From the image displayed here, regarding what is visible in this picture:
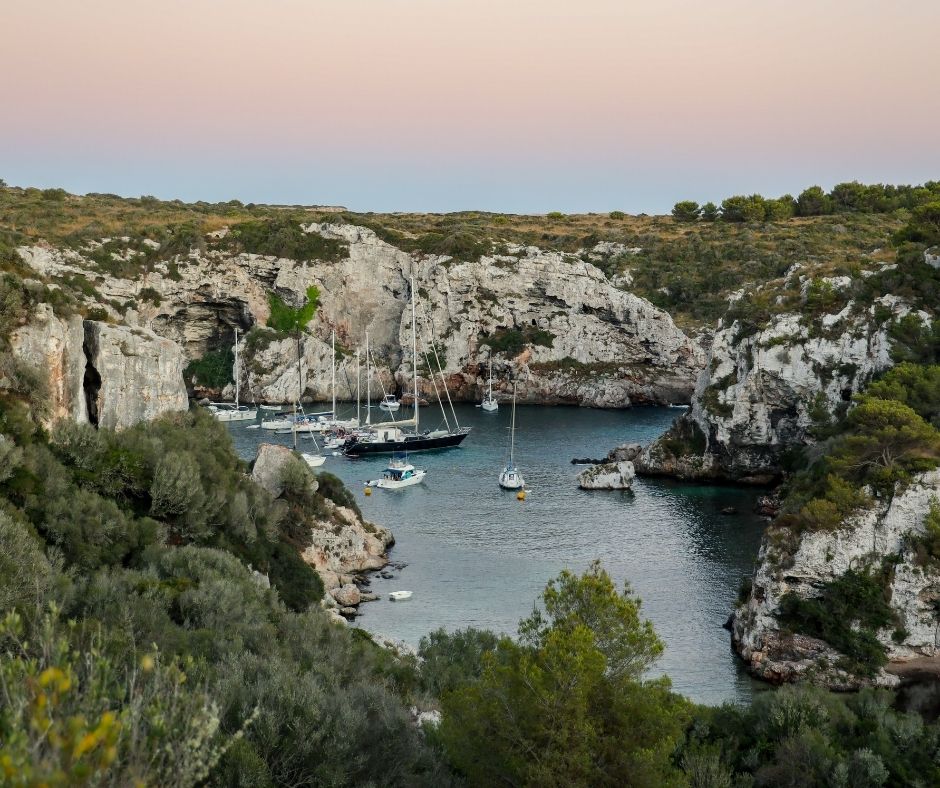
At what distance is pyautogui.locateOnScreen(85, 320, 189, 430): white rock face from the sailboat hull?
34780 mm

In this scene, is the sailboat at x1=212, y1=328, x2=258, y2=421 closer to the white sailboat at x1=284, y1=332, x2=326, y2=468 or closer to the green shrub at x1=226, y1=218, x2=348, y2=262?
the white sailboat at x1=284, y1=332, x2=326, y2=468

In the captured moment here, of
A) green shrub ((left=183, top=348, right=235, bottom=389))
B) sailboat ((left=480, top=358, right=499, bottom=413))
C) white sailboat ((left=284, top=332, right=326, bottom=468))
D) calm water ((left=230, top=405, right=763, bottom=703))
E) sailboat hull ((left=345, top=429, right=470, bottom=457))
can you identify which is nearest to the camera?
calm water ((left=230, top=405, right=763, bottom=703))

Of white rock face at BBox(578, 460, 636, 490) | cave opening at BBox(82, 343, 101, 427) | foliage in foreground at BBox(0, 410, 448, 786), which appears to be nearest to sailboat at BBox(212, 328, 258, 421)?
white rock face at BBox(578, 460, 636, 490)

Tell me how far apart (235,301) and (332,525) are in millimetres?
58422

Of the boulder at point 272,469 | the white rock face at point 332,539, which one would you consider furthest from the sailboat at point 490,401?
the boulder at point 272,469

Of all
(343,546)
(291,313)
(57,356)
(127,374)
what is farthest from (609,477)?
(291,313)

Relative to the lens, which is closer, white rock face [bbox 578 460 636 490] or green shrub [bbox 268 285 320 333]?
white rock face [bbox 578 460 636 490]

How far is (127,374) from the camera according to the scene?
2698 centimetres

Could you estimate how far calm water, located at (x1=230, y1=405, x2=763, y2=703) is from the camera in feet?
105

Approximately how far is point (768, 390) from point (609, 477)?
436 inches

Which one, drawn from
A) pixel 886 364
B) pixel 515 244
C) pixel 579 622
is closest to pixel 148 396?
pixel 579 622

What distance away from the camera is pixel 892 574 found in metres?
29.0

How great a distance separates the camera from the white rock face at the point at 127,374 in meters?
26.4

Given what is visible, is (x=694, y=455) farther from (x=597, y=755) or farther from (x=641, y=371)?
(x=597, y=755)
